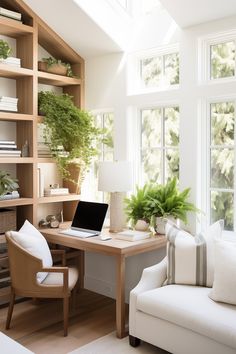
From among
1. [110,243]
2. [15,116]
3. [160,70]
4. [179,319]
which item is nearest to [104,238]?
[110,243]

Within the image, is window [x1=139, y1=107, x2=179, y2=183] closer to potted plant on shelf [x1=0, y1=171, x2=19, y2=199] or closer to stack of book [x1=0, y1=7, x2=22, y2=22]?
potted plant on shelf [x1=0, y1=171, x2=19, y2=199]

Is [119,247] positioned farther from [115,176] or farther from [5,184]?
[5,184]

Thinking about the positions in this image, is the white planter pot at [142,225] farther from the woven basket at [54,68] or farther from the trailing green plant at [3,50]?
the trailing green plant at [3,50]

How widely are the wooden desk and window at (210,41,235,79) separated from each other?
1580 mm

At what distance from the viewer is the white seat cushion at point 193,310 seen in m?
2.57

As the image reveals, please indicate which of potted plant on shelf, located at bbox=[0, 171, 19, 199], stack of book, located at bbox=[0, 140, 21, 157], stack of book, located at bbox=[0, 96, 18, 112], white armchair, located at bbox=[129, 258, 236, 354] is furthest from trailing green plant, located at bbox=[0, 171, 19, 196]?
white armchair, located at bbox=[129, 258, 236, 354]

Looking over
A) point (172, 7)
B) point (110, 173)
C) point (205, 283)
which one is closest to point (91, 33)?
point (172, 7)

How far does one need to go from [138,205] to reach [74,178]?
994 millimetres

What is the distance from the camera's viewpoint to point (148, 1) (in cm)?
410

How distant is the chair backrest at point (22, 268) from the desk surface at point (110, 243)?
1.50ft

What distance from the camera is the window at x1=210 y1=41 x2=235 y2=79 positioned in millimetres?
3568

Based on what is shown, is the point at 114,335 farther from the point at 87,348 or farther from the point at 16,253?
the point at 16,253

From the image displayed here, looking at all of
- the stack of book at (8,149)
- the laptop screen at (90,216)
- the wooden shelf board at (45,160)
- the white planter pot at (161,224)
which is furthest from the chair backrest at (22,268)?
the white planter pot at (161,224)

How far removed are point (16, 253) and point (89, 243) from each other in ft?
2.06
